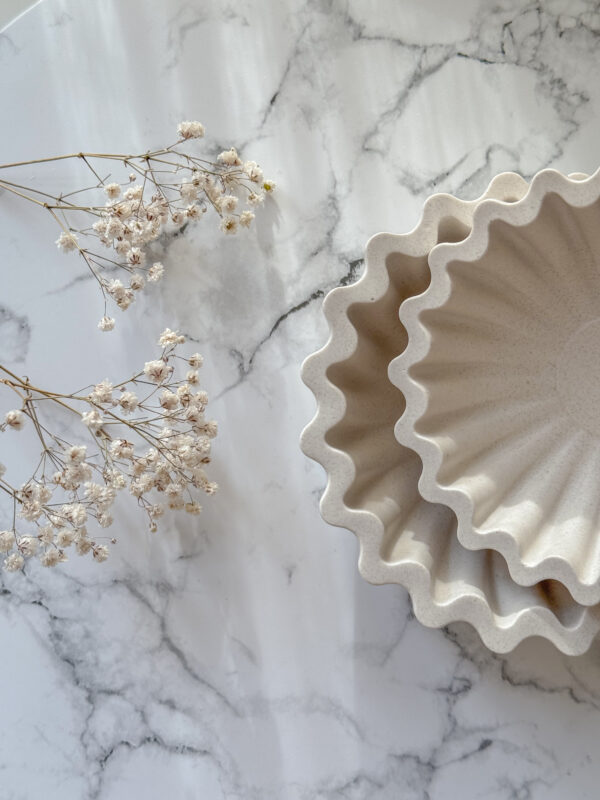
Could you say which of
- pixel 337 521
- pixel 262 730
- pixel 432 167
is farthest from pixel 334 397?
pixel 262 730

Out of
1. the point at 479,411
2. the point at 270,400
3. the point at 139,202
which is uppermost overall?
the point at 139,202

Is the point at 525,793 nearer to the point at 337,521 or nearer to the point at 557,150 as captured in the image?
the point at 337,521

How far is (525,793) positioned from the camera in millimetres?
1022

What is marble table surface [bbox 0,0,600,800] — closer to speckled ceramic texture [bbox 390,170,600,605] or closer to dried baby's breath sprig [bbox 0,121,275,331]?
dried baby's breath sprig [bbox 0,121,275,331]

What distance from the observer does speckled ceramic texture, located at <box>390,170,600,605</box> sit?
2.94 ft

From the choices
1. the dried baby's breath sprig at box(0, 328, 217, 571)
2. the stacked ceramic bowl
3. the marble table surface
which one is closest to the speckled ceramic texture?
the stacked ceramic bowl

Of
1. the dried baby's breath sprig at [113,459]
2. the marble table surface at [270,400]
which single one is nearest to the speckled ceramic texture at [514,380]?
the marble table surface at [270,400]

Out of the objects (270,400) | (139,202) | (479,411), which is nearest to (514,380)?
(479,411)

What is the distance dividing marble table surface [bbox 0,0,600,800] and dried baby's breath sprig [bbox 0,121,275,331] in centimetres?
3

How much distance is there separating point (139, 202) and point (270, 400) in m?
0.30

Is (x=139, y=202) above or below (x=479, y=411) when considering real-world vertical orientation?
above

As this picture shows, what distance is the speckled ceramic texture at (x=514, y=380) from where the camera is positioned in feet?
2.94

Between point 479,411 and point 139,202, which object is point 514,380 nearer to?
point 479,411

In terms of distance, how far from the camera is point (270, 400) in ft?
3.60
